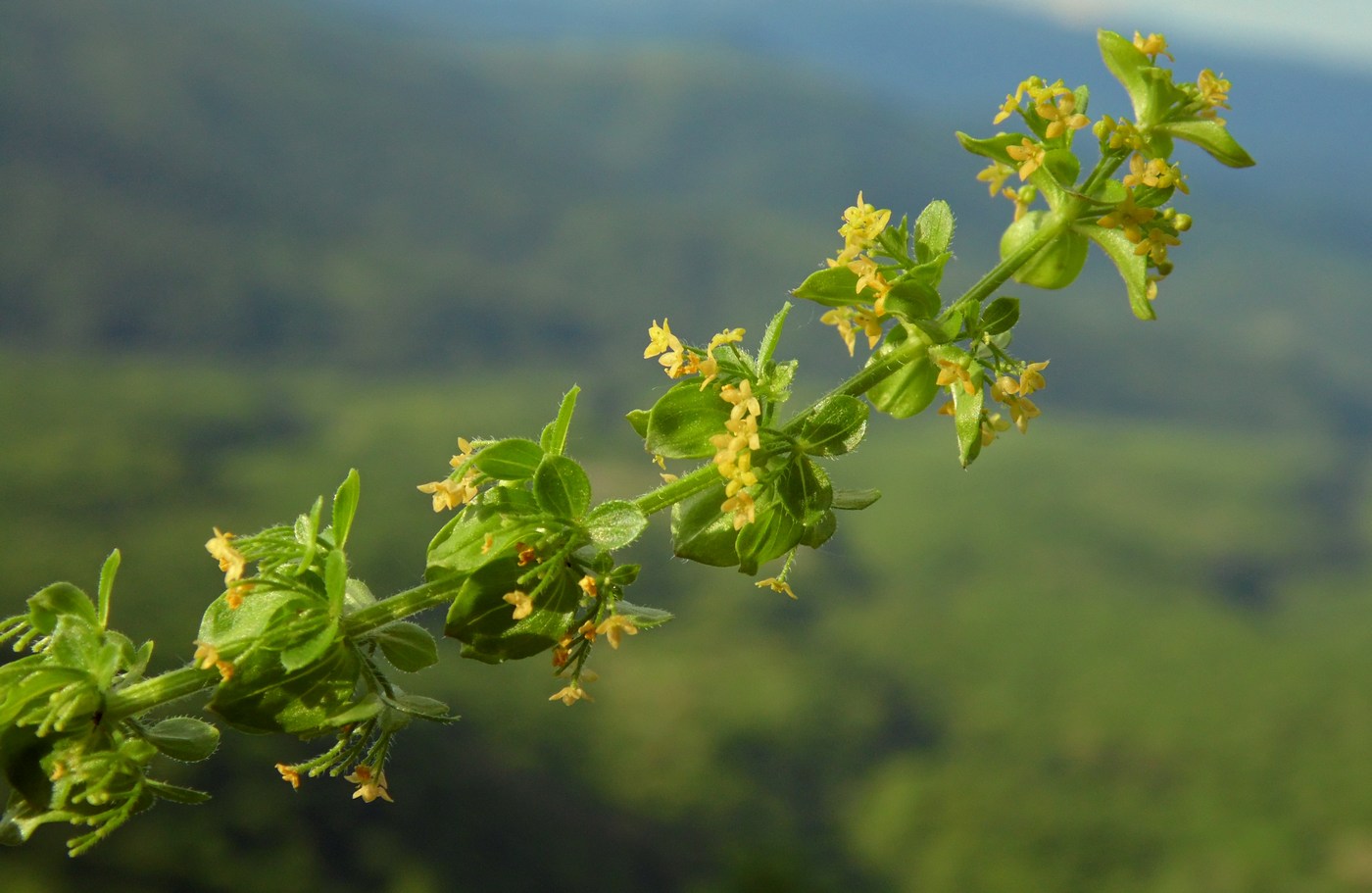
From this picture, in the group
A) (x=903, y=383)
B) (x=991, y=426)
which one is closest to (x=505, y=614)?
(x=903, y=383)

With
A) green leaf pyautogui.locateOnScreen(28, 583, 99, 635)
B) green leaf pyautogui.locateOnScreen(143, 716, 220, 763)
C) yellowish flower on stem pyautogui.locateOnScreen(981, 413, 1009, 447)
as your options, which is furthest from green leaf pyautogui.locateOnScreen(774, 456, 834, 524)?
green leaf pyautogui.locateOnScreen(28, 583, 99, 635)

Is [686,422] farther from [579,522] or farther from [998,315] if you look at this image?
[998,315]

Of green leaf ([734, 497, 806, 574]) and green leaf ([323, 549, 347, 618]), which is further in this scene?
green leaf ([734, 497, 806, 574])

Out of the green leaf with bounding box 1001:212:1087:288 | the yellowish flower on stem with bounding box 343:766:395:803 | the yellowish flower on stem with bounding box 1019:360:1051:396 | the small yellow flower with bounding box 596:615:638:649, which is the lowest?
the yellowish flower on stem with bounding box 343:766:395:803

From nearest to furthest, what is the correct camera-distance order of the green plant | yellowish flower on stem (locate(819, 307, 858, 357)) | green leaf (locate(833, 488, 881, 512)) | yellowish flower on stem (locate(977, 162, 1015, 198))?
the green plant < green leaf (locate(833, 488, 881, 512)) < yellowish flower on stem (locate(819, 307, 858, 357)) < yellowish flower on stem (locate(977, 162, 1015, 198))

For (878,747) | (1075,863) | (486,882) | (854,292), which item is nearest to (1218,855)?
(1075,863)

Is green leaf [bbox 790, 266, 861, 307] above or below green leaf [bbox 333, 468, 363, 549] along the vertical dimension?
above

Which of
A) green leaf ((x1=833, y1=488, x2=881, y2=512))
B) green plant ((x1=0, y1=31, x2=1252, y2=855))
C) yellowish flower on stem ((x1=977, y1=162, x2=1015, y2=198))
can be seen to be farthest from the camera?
yellowish flower on stem ((x1=977, y1=162, x2=1015, y2=198))

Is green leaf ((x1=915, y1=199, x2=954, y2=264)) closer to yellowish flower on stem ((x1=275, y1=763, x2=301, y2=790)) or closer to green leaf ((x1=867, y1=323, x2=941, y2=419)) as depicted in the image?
green leaf ((x1=867, y1=323, x2=941, y2=419))
